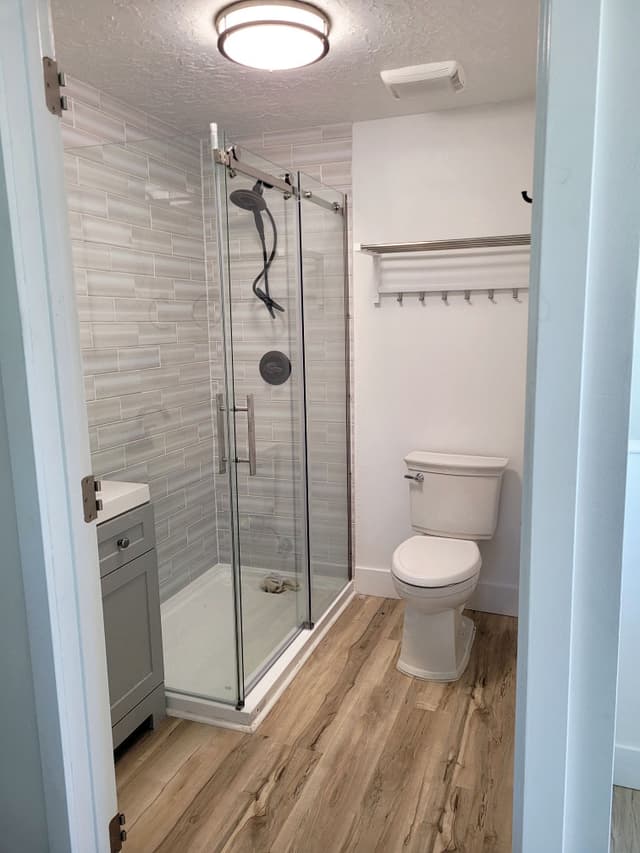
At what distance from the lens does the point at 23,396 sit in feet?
4.08

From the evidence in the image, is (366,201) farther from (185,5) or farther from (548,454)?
(548,454)

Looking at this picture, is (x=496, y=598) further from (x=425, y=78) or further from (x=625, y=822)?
(x=425, y=78)

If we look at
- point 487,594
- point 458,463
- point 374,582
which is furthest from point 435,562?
point 374,582

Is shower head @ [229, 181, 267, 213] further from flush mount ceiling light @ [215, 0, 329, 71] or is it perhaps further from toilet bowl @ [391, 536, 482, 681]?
toilet bowl @ [391, 536, 482, 681]

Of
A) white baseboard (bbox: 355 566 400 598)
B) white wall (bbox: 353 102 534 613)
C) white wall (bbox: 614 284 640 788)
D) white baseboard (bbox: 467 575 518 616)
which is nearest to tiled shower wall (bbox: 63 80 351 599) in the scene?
white wall (bbox: 353 102 534 613)

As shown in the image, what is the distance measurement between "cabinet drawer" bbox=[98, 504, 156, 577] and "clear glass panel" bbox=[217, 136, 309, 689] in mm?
Result: 356

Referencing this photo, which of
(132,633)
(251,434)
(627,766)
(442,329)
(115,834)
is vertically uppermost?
(442,329)

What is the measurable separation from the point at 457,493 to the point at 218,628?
49.1 inches

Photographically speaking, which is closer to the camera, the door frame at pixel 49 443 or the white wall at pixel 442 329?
the door frame at pixel 49 443

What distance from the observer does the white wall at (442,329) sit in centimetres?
291

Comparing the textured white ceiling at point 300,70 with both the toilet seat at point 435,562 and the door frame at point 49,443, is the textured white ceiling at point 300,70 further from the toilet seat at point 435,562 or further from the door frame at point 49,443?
the toilet seat at point 435,562

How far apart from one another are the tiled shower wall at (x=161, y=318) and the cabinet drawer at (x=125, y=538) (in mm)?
382

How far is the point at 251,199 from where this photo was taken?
2.43m

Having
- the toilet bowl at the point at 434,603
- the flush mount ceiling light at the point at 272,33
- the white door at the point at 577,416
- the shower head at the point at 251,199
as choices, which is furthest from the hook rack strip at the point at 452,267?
the white door at the point at 577,416
